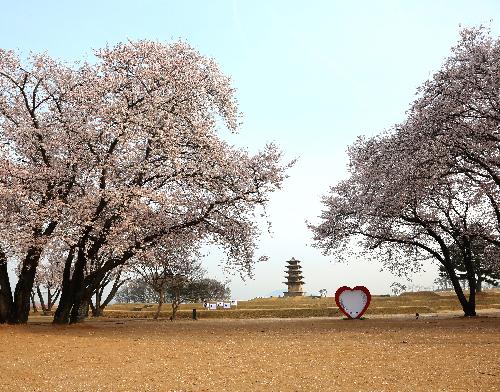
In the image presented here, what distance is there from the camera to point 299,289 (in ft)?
355

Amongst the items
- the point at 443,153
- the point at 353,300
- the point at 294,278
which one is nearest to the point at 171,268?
the point at 353,300

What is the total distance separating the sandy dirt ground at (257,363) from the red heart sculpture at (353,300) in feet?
58.9

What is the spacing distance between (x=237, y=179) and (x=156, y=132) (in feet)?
16.8

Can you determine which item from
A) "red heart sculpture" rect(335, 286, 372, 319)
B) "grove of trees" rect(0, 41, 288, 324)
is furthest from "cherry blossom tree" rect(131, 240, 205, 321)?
"red heart sculpture" rect(335, 286, 372, 319)

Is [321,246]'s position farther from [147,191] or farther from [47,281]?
[47,281]

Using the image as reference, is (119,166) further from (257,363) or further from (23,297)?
Result: (257,363)

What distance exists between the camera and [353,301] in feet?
129

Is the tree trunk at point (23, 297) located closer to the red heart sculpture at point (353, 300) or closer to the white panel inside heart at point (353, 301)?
the red heart sculpture at point (353, 300)

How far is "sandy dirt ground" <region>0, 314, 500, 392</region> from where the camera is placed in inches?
434

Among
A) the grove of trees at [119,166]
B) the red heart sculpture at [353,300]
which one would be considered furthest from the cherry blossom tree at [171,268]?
the red heart sculpture at [353,300]

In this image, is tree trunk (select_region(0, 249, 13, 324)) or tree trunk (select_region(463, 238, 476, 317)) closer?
tree trunk (select_region(0, 249, 13, 324))

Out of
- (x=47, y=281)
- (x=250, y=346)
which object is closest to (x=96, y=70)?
(x=250, y=346)

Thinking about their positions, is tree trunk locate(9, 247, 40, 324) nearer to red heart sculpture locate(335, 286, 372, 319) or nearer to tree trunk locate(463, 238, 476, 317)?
red heart sculpture locate(335, 286, 372, 319)

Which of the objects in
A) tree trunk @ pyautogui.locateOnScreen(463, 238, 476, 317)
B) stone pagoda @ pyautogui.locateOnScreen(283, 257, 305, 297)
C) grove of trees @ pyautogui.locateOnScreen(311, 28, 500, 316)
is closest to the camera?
grove of trees @ pyautogui.locateOnScreen(311, 28, 500, 316)
